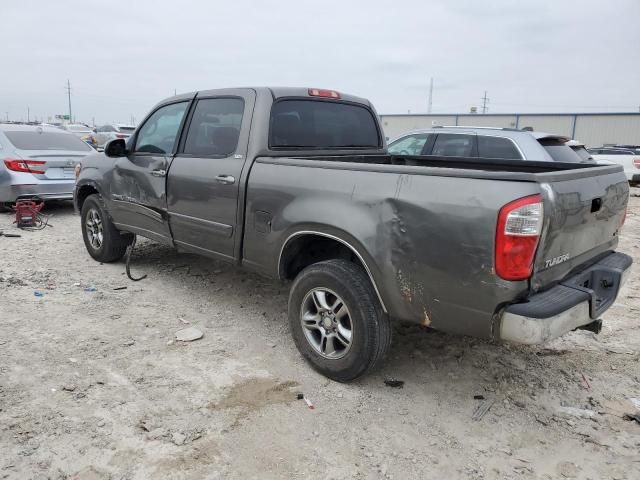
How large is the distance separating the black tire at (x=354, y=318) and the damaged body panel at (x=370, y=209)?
0.28ft

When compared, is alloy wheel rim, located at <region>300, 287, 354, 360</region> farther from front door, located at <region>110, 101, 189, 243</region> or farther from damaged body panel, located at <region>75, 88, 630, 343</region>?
front door, located at <region>110, 101, 189, 243</region>

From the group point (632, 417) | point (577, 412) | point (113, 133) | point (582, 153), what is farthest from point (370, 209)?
point (113, 133)

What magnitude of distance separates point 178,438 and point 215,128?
2.55 m

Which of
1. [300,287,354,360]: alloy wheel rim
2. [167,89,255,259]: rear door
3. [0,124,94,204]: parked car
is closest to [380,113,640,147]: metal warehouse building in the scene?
[0,124,94,204]: parked car

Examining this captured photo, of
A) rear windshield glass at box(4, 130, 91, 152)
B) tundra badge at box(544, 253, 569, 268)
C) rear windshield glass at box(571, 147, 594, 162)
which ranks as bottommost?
tundra badge at box(544, 253, 569, 268)

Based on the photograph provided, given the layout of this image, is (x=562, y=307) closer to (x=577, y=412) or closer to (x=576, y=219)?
(x=576, y=219)

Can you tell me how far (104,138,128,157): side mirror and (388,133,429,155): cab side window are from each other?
4.17m

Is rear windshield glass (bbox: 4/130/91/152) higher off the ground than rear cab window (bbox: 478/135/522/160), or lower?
lower

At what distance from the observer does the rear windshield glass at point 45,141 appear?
855cm

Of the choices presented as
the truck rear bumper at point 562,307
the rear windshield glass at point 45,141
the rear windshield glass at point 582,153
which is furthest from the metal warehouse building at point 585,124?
the truck rear bumper at point 562,307

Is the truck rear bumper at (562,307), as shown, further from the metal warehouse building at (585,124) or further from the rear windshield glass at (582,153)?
the metal warehouse building at (585,124)

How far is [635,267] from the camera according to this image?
6363mm

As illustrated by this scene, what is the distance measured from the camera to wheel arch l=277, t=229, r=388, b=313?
11.0 feet

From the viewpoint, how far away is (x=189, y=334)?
13.5 ft
